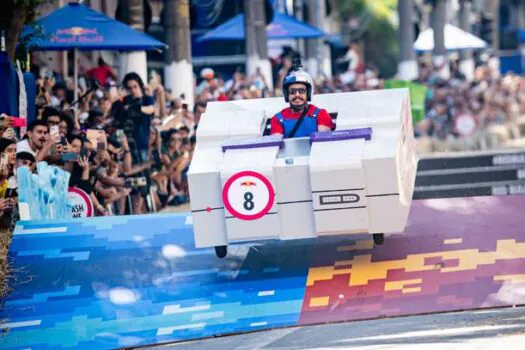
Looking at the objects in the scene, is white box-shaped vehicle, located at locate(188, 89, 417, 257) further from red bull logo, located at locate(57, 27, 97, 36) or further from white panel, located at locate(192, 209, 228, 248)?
red bull logo, located at locate(57, 27, 97, 36)

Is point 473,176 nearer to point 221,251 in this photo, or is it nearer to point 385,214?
point 221,251

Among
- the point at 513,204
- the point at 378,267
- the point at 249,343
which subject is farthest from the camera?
the point at 513,204

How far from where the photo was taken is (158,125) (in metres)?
22.2

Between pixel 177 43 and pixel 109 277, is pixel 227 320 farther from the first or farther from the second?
pixel 177 43

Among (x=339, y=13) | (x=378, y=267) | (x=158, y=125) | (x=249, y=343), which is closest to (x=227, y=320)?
(x=249, y=343)

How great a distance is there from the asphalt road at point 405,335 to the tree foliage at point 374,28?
51977mm

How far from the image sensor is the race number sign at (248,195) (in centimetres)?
1377

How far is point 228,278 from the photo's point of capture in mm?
14328

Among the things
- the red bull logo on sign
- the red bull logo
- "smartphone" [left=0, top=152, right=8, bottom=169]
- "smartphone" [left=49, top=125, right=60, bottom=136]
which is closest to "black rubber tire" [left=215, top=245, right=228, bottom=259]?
"smartphone" [left=0, top=152, right=8, bottom=169]

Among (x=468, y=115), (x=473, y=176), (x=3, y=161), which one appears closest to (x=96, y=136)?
(x=3, y=161)

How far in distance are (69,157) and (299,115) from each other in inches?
131

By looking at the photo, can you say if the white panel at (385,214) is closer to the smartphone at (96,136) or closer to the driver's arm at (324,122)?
the driver's arm at (324,122)

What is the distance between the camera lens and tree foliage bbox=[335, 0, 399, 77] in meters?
66.5

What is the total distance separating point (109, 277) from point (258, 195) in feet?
5.55
